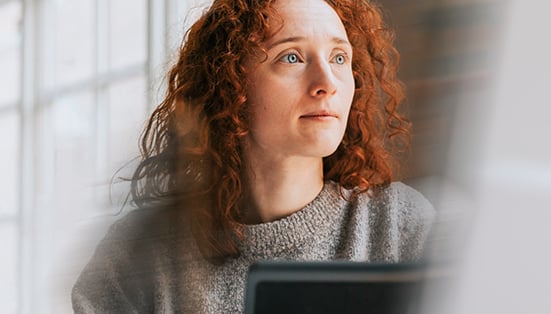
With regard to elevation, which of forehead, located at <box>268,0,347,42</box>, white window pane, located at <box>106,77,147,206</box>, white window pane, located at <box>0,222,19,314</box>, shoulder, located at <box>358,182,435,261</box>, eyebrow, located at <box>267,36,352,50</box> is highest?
forehead, located at <box>268,0,347,42</box>

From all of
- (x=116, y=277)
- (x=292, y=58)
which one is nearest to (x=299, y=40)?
(x=292, y=58)

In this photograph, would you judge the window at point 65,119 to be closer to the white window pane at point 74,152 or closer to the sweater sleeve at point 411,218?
the white window pane at point 74,152

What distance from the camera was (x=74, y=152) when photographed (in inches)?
27.0

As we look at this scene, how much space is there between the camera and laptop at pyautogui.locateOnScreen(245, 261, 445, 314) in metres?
0.39

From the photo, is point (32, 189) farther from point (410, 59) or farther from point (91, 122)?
point (410, 59)

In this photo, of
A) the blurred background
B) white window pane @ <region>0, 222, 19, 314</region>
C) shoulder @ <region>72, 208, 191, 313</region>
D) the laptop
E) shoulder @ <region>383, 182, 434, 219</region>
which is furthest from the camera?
white window pane @ <region>0, 222, 19, 314</region>

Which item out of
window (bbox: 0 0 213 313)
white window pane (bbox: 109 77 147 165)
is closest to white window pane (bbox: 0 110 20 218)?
window (bbox: 0 0 213 313)

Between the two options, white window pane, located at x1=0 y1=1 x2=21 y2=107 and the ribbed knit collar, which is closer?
the ribbed knit collar

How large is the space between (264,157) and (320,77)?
0.25 ft

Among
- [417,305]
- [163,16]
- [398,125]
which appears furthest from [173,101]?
[417,305]

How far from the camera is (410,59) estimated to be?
49 centimetres

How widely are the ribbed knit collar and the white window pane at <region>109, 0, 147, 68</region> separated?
0.63 feet

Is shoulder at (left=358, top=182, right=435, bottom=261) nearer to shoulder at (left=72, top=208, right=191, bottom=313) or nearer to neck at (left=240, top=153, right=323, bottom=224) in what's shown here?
neck at (left=240, top=153, right=323, bottom=224)

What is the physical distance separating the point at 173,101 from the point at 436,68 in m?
0.24
